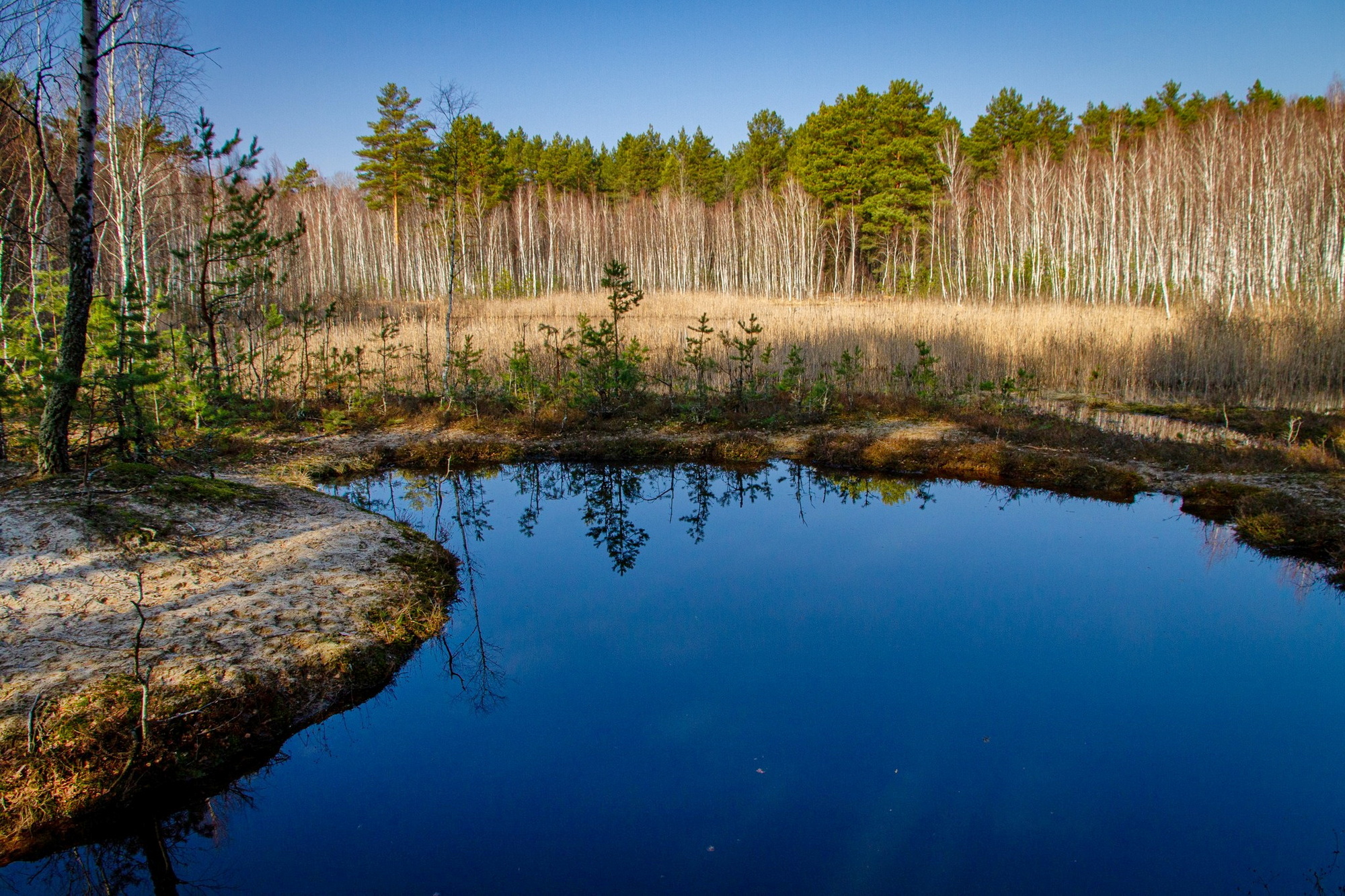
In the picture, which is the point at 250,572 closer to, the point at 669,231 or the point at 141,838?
the point at 141,838

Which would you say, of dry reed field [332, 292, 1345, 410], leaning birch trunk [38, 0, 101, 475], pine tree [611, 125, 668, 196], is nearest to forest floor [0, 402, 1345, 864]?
leaning birch trunk [38, 0, 101, 475]

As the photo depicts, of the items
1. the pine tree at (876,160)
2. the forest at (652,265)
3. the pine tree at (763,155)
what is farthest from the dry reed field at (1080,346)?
the pine tree at (763,155)

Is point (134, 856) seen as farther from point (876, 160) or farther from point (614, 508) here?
point (876, 160)

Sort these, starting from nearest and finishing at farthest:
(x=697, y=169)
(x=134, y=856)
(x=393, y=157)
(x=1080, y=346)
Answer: (x=134, y=856) → (x=1080, y=346) → (x=393, y=157) → (x=697, y=169)

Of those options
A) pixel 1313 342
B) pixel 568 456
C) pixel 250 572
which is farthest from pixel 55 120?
pixel 1313 342

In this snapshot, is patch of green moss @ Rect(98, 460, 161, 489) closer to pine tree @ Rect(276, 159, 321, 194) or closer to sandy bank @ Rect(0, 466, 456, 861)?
sandy bank @ Rect(0, 466, 456, 861)

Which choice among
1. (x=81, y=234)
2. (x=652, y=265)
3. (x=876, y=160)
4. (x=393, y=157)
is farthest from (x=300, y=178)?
(x=81, y=234)

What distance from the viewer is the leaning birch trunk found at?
5.06 m

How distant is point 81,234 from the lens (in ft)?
16.9

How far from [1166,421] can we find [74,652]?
12.5m

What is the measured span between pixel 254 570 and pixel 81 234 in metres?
2.64

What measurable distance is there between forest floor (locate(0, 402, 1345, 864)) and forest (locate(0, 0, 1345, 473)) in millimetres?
1069

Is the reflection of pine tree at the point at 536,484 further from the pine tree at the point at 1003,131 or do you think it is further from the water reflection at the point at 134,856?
the pine tree at the point at 1003,131

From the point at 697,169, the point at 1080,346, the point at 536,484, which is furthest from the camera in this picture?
the point at 697,169
